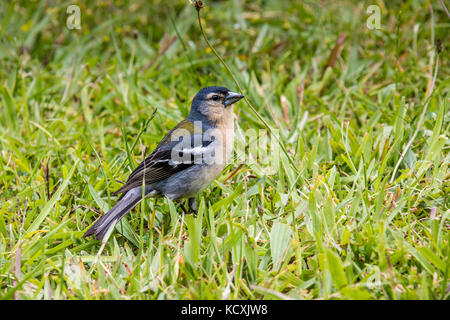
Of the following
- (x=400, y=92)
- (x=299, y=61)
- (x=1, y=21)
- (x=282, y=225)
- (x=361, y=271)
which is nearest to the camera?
(x=361, y=271)

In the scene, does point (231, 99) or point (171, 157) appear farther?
point (231, 99)

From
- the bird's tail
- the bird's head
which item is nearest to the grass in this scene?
the bird's tail

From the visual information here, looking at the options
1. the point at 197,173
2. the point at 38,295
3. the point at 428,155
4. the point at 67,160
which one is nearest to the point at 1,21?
the point at 67,160

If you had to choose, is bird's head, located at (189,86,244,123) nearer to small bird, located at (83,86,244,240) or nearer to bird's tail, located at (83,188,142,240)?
small bird, located at (83,86,244,240)

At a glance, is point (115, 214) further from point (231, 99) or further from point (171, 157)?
point (231, 99)

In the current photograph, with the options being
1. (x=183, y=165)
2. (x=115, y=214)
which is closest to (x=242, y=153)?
(x=183, y=165)

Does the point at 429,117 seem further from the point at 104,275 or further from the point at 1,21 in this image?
the point at 1,21

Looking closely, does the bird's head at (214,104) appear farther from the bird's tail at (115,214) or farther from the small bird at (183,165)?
the bird's tail at (115,214)

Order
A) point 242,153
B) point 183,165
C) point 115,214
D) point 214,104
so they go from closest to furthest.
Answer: point 115,214
point 183,165
point 214,104
point 242,153
